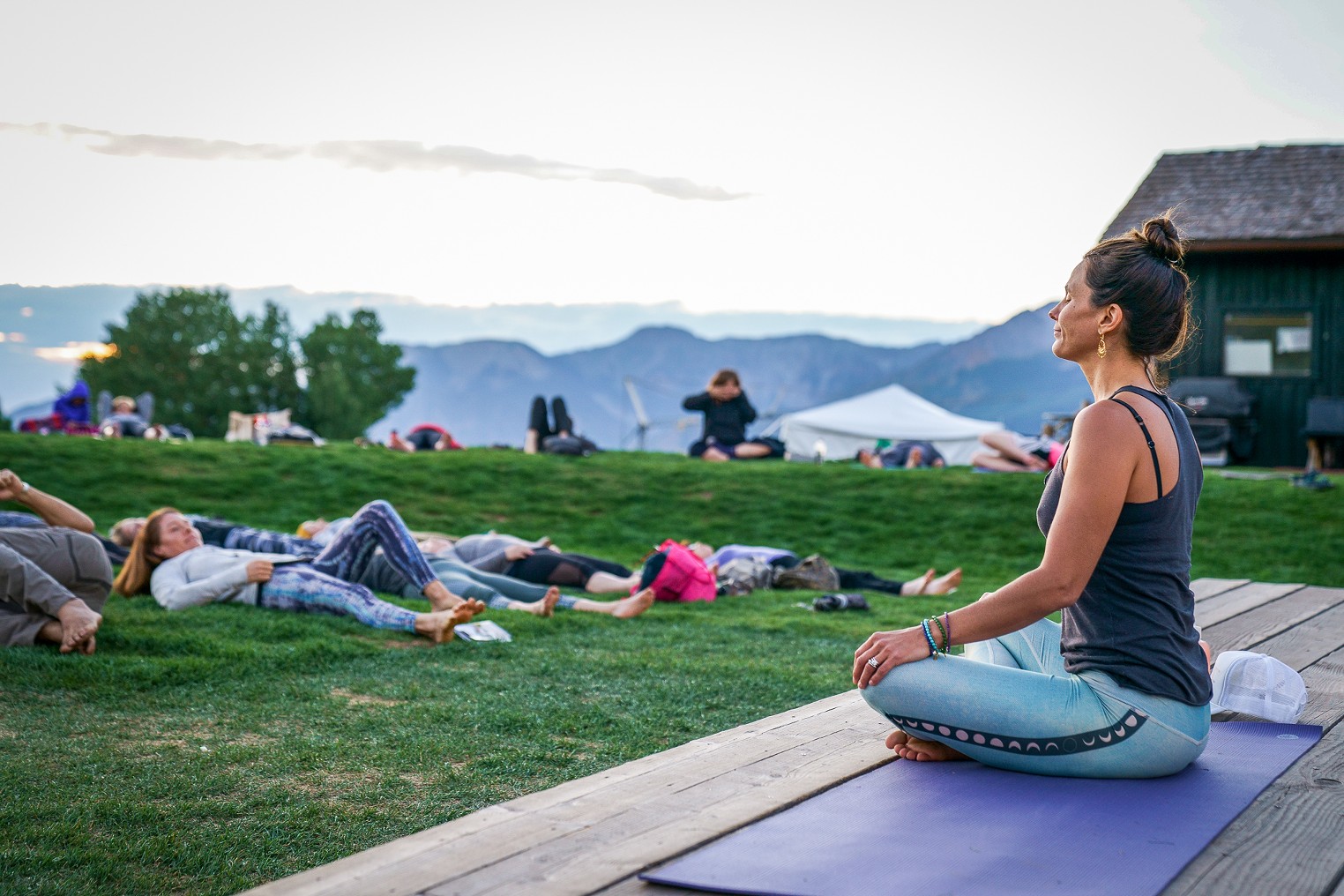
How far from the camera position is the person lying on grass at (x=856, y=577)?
7.57 metres

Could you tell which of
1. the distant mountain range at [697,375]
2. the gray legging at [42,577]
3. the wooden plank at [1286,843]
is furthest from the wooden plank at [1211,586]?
the distant mountain range at [697,375]

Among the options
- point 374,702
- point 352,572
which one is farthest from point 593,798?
point 352,572

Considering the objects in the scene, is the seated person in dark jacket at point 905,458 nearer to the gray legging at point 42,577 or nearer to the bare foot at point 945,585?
the bare foot at point 945,585

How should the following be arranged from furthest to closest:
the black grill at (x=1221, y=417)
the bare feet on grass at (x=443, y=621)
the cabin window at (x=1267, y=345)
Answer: the cabin window at (x=1267, y=345)
the black grill at (x=1221, y=417)
the bare feet on grass at (x=443, y=621)

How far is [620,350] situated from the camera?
92.5 m

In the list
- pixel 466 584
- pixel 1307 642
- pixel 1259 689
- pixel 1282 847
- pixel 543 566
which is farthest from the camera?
pixel 543 566

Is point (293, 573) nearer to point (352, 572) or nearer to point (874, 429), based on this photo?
point (352, 572)

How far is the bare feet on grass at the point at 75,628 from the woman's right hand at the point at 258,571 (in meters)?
0.99

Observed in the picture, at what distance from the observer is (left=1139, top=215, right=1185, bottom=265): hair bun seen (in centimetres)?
240

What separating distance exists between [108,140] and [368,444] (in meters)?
6.42

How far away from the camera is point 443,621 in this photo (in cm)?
528

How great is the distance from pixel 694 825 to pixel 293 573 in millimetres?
4401

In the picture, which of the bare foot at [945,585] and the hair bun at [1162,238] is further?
the bare foot at [945,585]

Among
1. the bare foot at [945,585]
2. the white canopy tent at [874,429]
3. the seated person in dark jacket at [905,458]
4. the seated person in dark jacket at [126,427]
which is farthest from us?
the white canopy tent at [874,429]
